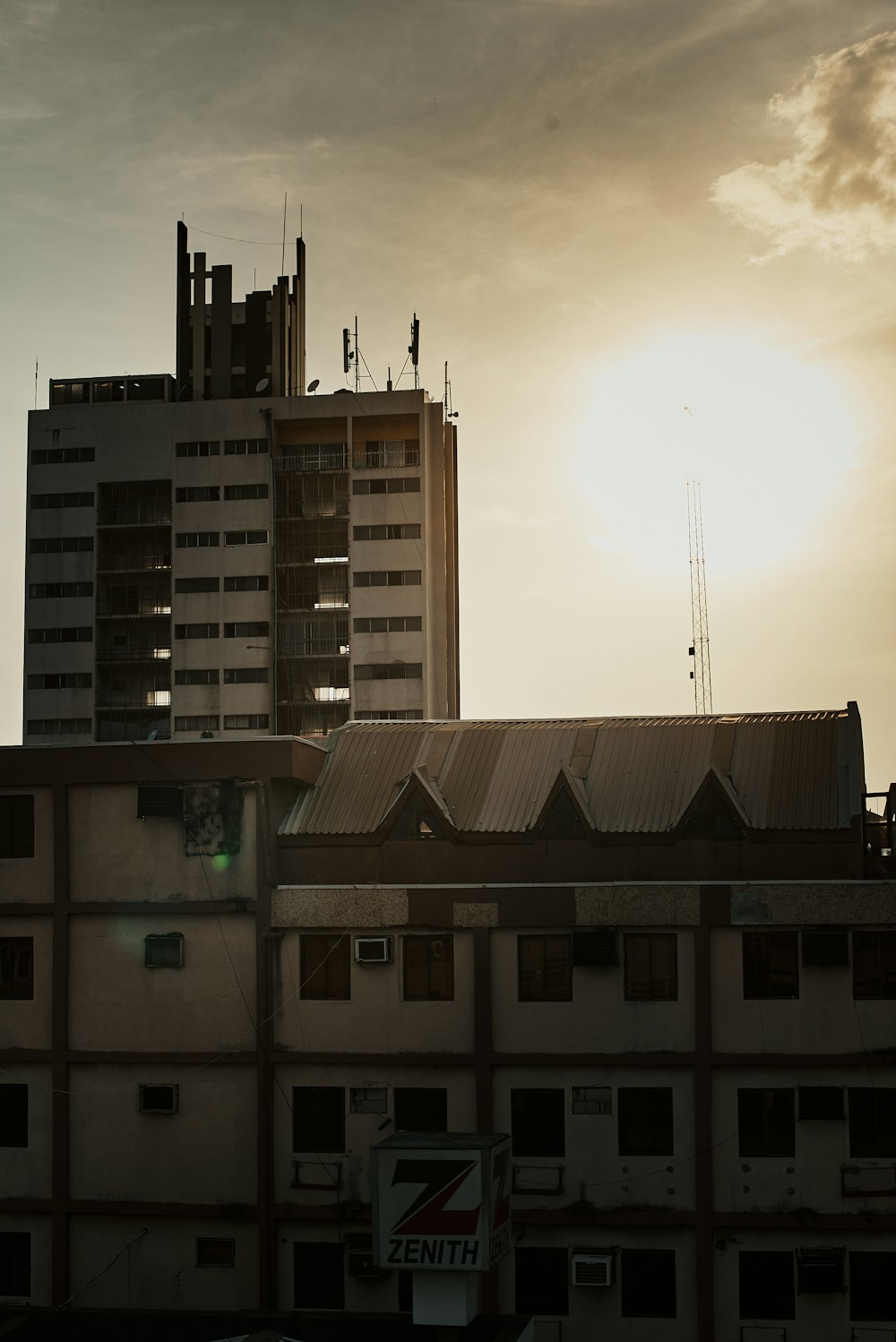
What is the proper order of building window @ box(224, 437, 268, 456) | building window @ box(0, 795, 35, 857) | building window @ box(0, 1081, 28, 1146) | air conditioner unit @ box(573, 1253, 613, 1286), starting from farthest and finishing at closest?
building window @ box(224, 437, 268, 456), building window @ box(0, 795, 35, 857), building window @ box(0, 1081, 28, 1146), air conditioner unit @ box(573, 1253, 613, 1286)

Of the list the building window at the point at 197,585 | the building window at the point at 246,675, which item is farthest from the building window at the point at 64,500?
the building window at the point at 246,675

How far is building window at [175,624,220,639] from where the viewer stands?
8538 centimetres

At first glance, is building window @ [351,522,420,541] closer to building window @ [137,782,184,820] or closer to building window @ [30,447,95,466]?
building window @ [30,447,95,466]

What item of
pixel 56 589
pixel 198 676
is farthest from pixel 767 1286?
pixel 56 589

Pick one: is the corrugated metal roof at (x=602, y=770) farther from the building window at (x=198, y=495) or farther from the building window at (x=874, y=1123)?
the building window at (x=198, y=495)

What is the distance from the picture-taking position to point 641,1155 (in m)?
32.1

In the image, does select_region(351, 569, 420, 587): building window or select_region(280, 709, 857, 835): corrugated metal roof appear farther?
select_region(351, 569, 420, 587): building window

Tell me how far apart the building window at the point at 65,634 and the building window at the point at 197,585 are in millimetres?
6162

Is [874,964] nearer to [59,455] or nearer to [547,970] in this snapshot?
[547,970]

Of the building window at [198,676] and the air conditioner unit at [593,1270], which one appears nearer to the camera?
the air conditioner unit at [593,1270]

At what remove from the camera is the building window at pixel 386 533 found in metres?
84.4

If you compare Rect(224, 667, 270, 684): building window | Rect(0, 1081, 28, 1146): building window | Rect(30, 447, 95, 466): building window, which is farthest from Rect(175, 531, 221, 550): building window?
Rect(0, 1081, 28, 1146): building window

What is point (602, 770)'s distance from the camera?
36.6 metres

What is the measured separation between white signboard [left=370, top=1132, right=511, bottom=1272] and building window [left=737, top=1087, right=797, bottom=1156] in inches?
366
